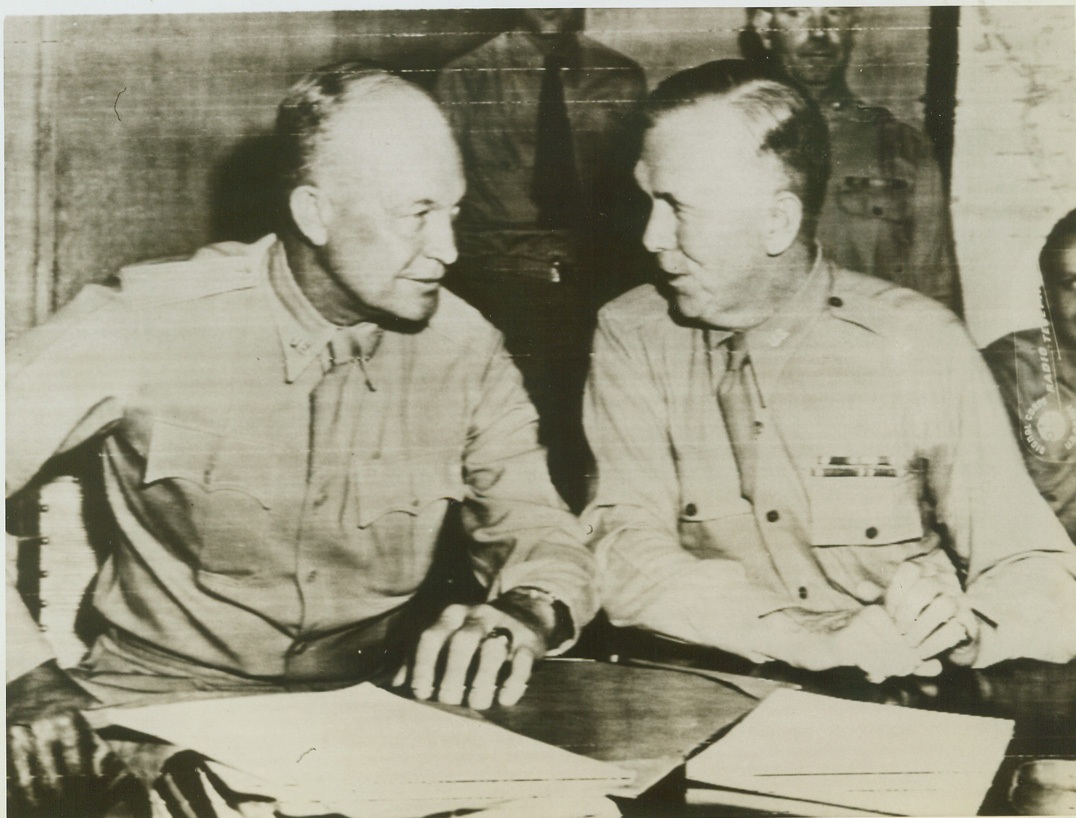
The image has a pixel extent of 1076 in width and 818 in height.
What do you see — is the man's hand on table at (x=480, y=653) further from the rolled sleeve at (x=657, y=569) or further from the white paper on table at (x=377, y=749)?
the rolled sleeve at (x=657, y=569)

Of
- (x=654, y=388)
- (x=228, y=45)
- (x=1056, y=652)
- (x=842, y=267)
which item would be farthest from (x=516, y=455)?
(x=1056, y=652)

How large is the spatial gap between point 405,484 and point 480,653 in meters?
0.49

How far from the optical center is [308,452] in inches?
108

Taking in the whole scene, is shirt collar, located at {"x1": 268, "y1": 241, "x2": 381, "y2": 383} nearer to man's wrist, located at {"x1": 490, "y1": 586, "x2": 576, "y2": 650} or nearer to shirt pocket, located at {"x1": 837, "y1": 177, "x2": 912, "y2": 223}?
man's wrist, located at {"x1": 490, "y1": 586, "x2": 576, "y2": 650}

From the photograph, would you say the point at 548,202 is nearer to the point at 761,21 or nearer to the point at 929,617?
the point at 761,21

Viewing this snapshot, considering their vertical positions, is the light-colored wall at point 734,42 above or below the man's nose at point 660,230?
above

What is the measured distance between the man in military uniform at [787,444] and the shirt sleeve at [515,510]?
8 centimetres

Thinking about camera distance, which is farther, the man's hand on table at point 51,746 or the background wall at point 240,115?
the background wall at point 240,115

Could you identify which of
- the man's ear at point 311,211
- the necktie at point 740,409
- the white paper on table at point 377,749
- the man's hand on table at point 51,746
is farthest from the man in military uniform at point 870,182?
the man's hand on table at point 51,746

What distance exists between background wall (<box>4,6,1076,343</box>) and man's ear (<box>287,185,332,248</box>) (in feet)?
0.29

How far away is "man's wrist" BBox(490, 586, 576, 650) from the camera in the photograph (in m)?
2.73

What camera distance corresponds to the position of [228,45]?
9.34 ft

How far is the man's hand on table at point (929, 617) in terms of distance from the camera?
2783 millimetres

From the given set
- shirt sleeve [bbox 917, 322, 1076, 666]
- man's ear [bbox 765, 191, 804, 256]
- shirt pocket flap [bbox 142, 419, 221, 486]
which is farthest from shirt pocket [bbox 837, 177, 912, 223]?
shirt pocket flap [bbox 142, 419, 221, 486]
